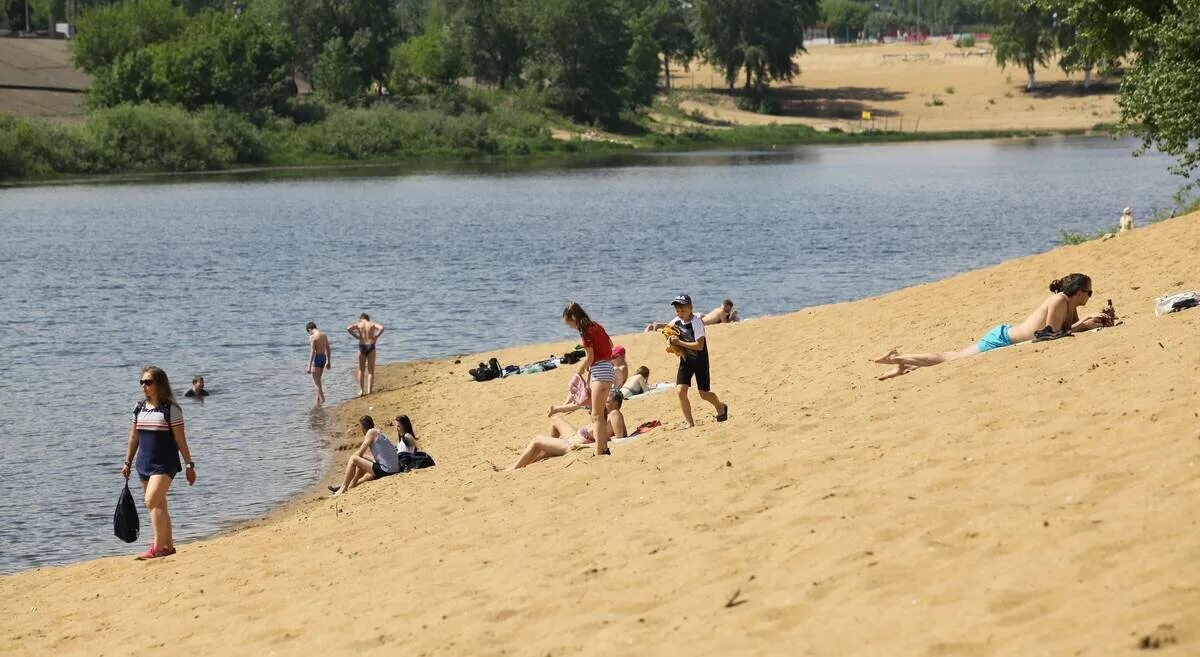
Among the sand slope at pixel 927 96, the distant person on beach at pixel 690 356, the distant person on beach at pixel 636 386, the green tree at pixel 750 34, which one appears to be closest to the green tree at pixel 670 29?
the sand slope at pixel 927 96

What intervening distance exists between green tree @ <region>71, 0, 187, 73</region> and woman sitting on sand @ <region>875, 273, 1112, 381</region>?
313 feet

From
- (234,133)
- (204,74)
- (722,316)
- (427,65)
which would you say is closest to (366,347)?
(722,316)

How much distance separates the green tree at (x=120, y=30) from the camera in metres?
106

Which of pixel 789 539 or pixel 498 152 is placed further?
pixel 498 152

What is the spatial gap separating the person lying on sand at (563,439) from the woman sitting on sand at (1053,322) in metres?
2.60

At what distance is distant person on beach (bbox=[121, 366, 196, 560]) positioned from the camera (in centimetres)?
1319

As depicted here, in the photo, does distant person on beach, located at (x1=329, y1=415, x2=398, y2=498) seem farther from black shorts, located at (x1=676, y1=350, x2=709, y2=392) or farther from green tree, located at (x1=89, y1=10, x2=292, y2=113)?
green tree, located at (x1=89, y1=10, x2=292, y2=113)

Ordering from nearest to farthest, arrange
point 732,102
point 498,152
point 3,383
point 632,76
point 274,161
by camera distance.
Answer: point 3,383
point 274,161
point 498,152
point 632,76
point 732,102

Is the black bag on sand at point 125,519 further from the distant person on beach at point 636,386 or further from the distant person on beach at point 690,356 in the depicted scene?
the distant person on beach at point 636,386

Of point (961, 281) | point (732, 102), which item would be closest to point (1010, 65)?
point (732, 102)

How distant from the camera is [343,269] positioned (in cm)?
4619

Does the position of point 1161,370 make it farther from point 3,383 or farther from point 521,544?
point 3,383

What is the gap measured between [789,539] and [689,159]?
93777 millimetres

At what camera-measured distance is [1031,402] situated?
38.1 ft
